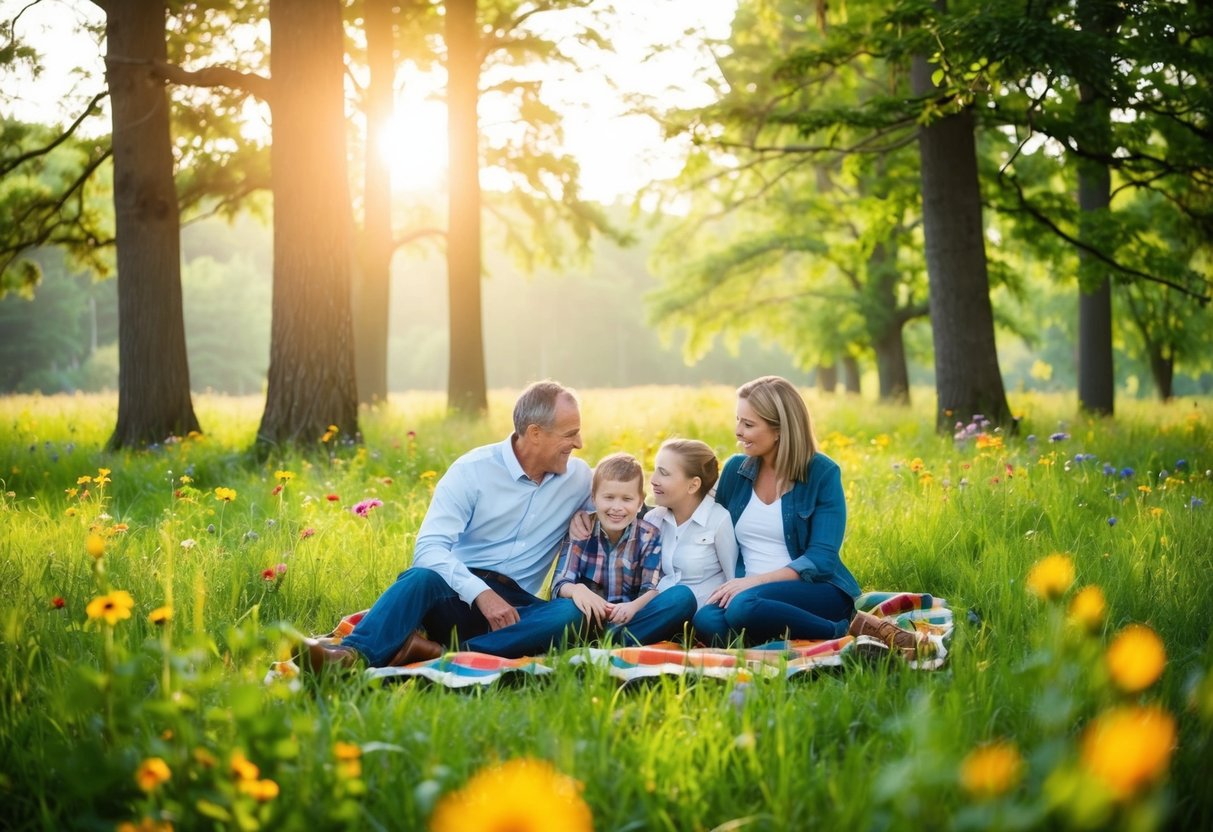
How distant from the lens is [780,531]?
4.54 metres

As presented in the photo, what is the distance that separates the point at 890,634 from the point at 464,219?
10.2 metres

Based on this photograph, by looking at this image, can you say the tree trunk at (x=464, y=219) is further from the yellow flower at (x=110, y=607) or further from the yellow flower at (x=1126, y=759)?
the yellow flower at (x=1126, y=759)

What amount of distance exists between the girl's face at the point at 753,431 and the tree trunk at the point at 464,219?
26.8ft

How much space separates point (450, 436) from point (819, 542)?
5.42 meters

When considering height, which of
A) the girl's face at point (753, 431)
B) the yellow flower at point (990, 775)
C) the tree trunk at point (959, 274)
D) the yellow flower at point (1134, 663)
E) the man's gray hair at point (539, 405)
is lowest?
the yellow flower at point (990, 775)

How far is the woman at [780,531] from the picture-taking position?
4176 millimetres

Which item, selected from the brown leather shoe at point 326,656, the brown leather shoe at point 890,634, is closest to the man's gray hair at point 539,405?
the brown leather shoe at point 326,656

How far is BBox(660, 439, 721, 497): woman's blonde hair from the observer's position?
4.57 metres

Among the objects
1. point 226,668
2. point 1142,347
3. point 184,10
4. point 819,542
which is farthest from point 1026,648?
point 1142,347

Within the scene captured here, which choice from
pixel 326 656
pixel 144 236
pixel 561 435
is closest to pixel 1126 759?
pixel 326 656

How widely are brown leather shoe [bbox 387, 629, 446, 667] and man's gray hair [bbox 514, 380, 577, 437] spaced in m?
1.01

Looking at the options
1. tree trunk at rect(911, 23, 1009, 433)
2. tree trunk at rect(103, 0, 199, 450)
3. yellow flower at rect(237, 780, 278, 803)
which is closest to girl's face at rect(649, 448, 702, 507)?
yellow flower at rect(237, 780, 278, 803)

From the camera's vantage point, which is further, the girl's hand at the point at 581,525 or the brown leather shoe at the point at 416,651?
the girl's hand at the point at 581,525

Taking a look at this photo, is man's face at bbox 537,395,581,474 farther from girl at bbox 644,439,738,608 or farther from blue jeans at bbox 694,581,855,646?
blue jeans at bbox 694,581,855,646
